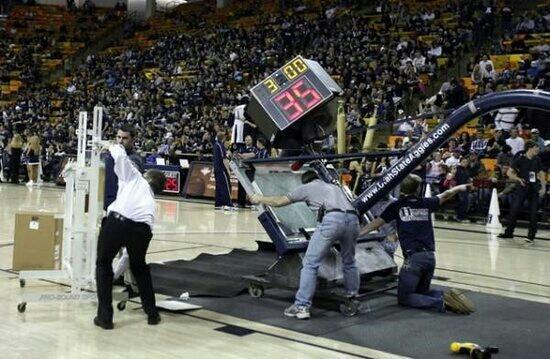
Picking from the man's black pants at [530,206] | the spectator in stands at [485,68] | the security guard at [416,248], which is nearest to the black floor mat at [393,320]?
the security guard at [416,248]

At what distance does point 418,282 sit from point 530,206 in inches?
252

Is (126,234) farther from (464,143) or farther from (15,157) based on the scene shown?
(15,157)

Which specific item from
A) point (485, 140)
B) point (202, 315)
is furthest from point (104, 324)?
point (485, 140)

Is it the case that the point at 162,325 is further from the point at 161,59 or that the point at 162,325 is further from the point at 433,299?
the point at 161,59

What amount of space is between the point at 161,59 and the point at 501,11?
16.1 m

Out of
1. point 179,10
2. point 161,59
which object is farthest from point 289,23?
point 179,10

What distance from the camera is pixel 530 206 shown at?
41.1ft

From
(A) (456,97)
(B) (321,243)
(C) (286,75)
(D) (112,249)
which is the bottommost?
(D) (112,249)

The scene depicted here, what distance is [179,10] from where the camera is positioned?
4106cm

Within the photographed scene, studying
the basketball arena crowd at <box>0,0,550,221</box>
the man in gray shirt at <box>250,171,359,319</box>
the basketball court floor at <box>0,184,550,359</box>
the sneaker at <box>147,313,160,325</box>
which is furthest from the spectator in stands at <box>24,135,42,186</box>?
the sneaker at <box>147,313,160,325</box>

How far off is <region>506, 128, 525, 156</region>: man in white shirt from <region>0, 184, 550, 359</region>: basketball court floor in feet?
9.11

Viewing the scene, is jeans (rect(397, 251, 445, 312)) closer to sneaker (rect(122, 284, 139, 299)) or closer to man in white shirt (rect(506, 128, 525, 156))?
sneaker (rect(122, 284, 139, 299))

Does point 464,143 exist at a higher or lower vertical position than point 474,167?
higher

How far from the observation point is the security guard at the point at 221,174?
15508 mm
